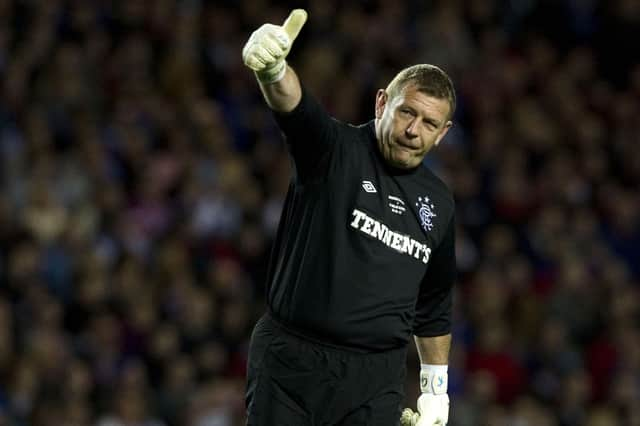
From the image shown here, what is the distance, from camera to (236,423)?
8633 millimetres

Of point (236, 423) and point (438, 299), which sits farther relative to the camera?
point (236, 423)

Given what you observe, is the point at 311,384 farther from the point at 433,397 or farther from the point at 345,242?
the point at 433,397

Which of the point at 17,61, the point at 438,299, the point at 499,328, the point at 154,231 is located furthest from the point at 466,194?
the point at 438,299

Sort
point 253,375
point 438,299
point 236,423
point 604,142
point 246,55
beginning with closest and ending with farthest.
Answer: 1. point 246,55
2. point 253,375
3. point 438,299
4. point 236,423
5. point 604,142

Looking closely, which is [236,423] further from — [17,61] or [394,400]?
[394,400]

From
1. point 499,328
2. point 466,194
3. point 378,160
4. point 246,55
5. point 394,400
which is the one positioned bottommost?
point 499,328

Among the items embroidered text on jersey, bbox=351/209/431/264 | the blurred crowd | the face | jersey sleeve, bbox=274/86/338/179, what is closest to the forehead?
the face

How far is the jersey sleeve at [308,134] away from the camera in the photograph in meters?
3.83

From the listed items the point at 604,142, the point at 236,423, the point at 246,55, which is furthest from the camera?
the point at 604,142

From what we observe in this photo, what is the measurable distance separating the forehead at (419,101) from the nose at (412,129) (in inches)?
1.8

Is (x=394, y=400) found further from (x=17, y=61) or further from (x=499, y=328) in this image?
(x=17, y=61)

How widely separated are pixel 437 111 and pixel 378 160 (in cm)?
26

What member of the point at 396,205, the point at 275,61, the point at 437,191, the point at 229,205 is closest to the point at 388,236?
the point at 396,205

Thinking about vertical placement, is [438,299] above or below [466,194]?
above
